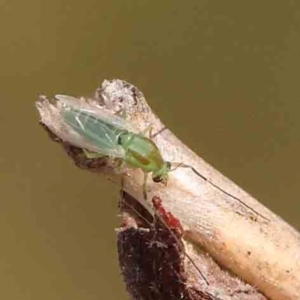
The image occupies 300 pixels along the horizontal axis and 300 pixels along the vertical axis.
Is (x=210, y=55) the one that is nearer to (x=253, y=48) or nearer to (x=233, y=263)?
(x=253, y=48)

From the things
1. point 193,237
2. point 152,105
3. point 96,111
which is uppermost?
point 152,105

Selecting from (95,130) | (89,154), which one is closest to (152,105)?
(95,130)

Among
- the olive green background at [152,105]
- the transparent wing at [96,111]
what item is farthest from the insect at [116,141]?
the olive green background at [152,105]

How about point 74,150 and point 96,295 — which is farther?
point 96,295

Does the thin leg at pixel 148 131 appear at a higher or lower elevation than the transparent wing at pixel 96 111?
lower

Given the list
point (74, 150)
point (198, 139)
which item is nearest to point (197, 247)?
point (74, 150)

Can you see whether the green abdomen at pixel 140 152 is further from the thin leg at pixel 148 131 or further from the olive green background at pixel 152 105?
the olive green background at pixel 152 105

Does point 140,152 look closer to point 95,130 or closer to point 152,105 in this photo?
point 95,130
